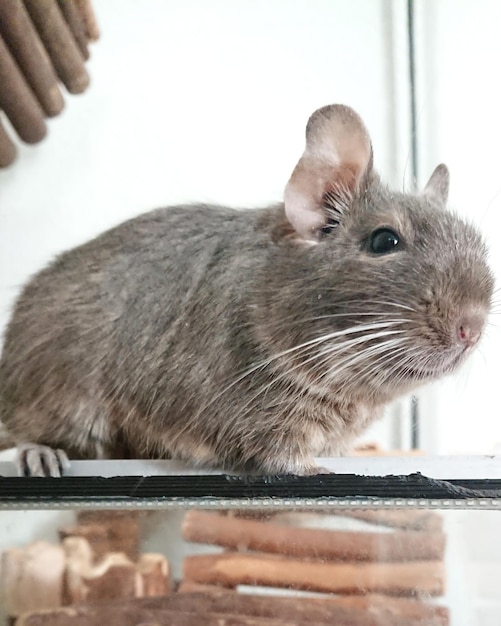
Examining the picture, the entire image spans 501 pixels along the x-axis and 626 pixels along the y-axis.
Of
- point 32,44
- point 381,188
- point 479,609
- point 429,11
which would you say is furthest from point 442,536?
point 429,11

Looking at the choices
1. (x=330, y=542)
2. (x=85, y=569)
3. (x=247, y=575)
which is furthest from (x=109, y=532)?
(x=330, y=542)

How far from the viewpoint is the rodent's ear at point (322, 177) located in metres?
1.00

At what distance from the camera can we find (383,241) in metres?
0.96

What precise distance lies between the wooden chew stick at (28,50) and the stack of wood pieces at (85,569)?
108cm

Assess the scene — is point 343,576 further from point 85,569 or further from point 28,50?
point 28,50

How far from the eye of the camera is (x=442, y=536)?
2.95 feet

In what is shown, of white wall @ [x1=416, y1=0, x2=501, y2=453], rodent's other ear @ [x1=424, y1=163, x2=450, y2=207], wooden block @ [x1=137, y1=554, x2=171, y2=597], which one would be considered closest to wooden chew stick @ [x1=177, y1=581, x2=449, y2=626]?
wooden block @ [x1=137, y1=554, x2=171, y2=597]

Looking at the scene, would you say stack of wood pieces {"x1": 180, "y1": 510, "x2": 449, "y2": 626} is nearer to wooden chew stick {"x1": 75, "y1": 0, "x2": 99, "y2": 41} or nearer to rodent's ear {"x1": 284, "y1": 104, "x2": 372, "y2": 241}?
rodent's ear {"x1": 284, "y1": 104, "x2": 372, "y2": 241}

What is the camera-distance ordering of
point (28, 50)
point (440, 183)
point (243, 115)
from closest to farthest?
1. point (440, 183)
2. point (28, 50)
3. point (243, 115)

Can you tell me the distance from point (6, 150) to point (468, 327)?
4.36ft

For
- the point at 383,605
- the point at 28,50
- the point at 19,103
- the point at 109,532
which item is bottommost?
the point at 383,605

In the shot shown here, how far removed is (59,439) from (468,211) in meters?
1.24

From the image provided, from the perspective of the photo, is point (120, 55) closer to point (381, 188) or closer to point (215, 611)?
point (381, 188)

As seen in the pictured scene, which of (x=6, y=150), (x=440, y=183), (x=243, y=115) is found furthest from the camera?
(x=243, y=115)
